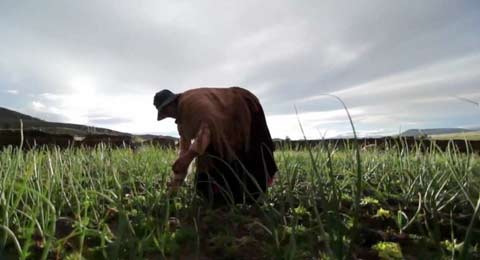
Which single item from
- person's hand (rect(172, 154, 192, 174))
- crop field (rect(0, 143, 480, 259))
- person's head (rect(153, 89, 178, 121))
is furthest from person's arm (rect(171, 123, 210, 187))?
person's head (rect(153, 89, 178, 121))

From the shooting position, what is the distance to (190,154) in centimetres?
222

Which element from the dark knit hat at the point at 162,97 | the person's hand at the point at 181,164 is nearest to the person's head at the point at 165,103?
the dark knit hat at the point at 162,97

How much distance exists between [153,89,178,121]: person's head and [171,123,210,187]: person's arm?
17.6 inches

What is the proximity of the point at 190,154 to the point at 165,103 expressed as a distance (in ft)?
1.92

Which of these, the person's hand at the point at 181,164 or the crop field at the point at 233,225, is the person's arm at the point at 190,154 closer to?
the person's hand at the point at 181,164

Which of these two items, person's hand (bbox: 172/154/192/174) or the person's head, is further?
the person's head

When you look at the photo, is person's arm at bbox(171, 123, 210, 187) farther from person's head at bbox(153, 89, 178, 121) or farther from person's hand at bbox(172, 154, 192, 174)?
person's head at bbox(153, 89, 178, 121)

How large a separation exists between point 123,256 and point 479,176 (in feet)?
5.80

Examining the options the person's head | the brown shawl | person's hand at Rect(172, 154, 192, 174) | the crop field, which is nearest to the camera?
the crop field

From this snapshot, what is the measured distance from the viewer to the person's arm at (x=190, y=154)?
2197mm

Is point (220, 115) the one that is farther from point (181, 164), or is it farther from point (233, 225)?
point (233, 225)

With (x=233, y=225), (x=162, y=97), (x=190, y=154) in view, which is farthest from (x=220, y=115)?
(x=233, y=225)

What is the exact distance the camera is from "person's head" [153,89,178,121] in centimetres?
269

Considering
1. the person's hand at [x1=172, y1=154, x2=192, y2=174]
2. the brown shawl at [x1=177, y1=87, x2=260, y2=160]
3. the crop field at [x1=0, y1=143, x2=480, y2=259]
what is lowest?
the crop field at [x1=0, y1=143, x2=480, y2=259]
